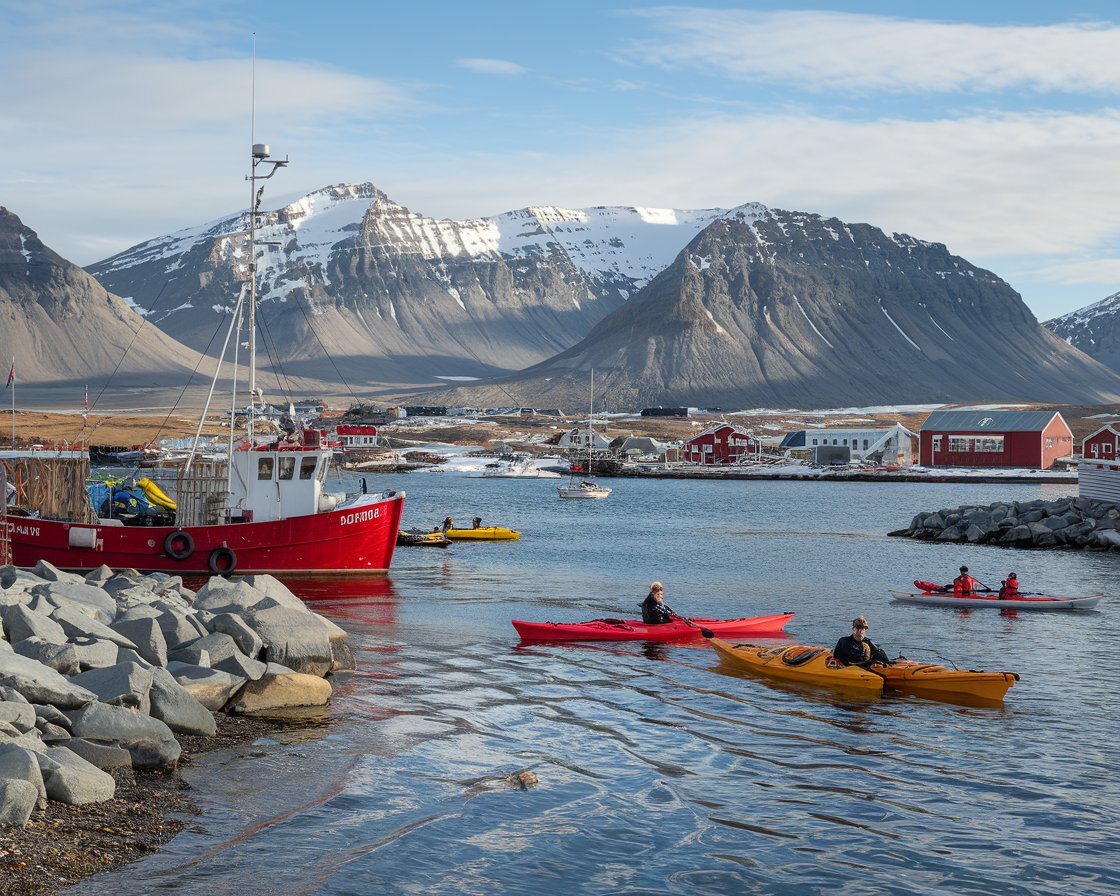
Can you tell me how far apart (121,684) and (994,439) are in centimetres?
13714

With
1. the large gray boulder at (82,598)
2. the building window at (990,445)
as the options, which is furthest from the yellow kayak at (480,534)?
the building window at (990,445)

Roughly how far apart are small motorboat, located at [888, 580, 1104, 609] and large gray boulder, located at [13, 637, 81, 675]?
2911cm

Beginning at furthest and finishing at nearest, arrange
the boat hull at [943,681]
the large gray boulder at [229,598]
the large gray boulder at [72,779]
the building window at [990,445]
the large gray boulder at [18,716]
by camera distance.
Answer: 1. the building window at [990,445]
2. the large gray boulder at [229,598]
3. the boat hull at [943,681]
4. the large gray boulder at [18,716]
5. the large gray boulder at [72,779]

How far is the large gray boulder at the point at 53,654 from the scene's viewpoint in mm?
19750

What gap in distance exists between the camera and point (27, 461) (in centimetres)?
4519

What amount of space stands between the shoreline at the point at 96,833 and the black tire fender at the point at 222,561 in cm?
2349

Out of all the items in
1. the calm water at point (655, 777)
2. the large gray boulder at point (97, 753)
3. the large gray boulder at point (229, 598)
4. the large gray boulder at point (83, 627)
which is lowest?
the calm water at point (655, 777)

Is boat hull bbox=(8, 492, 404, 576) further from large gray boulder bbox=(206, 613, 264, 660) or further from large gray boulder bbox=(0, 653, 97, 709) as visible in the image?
large gray boulder bbox=(0, 653, 97, 709)

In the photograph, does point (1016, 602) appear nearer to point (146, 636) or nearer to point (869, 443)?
point (146, 636)

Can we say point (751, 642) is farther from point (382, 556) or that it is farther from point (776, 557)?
point (776, 557)

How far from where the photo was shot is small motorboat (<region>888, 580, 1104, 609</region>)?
39.7m

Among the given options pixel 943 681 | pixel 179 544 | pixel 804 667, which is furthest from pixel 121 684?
pixel 179 544

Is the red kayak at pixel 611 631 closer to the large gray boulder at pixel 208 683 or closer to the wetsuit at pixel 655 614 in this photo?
the wetsuit at pixel 655 614

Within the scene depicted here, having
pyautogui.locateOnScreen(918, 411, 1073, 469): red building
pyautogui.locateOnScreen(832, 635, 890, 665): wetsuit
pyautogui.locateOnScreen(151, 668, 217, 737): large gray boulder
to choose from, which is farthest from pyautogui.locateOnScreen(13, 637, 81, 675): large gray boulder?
pyautogui.locateOnScreen(918, 411, 1073, 469): red building
